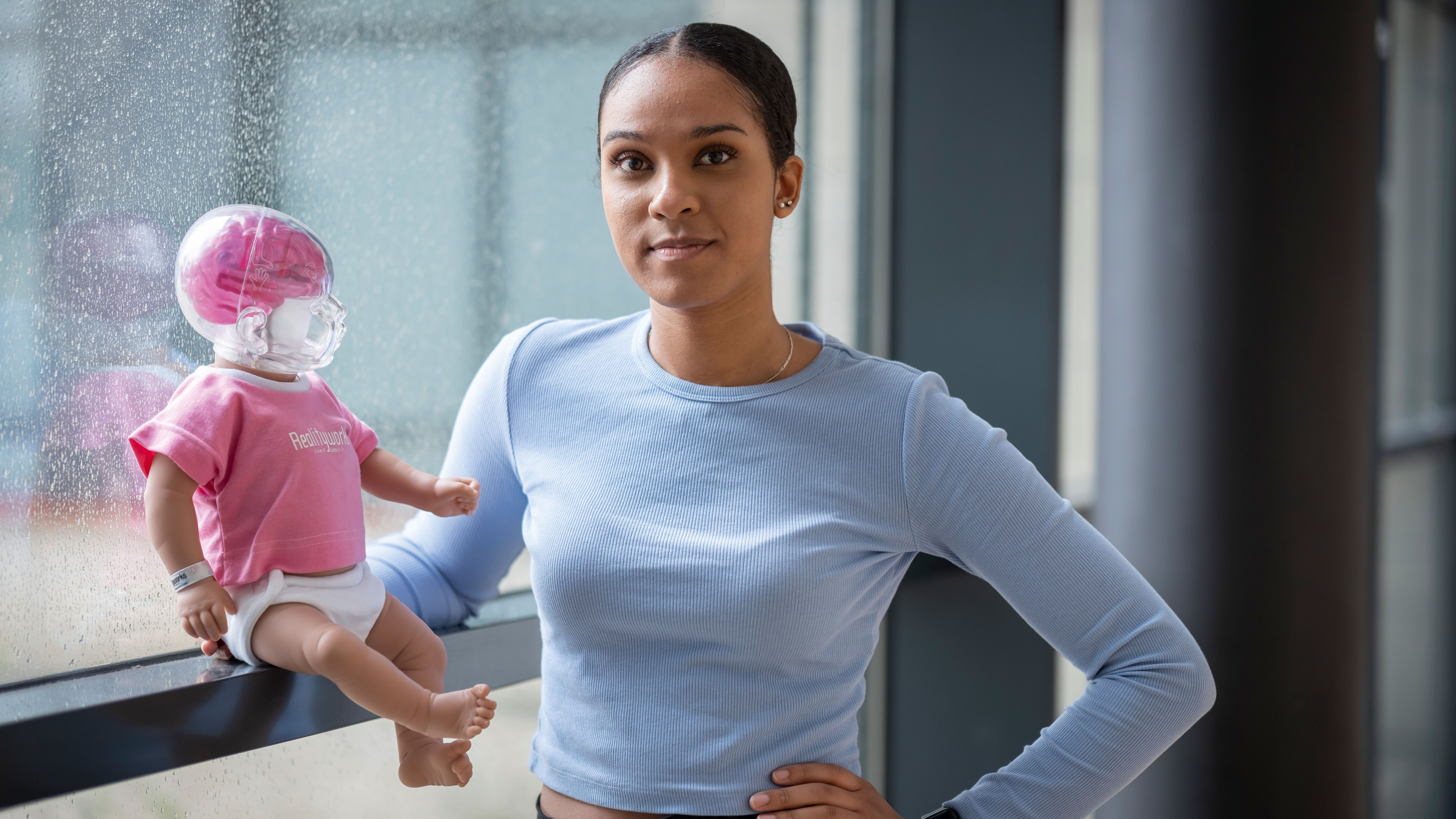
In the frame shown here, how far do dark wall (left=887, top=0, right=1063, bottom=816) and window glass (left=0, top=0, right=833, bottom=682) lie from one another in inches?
31.0

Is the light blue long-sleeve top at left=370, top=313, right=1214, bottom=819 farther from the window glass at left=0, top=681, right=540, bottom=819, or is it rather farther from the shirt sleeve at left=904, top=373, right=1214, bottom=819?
the window glass at left=0, top=681, right=540, bottom=819

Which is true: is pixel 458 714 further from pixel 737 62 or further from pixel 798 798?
pixel 737 62

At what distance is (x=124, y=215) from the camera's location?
3.54 ft

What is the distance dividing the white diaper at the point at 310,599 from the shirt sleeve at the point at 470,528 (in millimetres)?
208

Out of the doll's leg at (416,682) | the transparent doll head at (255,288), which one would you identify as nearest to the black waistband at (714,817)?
the doll's leg at (416,682)

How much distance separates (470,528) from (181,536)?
0.45m

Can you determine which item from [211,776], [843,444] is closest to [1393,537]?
[843,444]

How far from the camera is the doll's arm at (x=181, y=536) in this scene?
0.85 meters

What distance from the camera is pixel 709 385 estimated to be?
3.84 feet

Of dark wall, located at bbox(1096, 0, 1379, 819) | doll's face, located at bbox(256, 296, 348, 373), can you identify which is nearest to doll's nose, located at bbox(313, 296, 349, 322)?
doll's face, located at bbox(256, 296, 348, 373)

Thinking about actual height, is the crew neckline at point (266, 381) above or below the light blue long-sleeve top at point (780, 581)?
above

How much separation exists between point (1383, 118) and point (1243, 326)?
535 mm

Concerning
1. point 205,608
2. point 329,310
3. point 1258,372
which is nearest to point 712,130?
point 329,310

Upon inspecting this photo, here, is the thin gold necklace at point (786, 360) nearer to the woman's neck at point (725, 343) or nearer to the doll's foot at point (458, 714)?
the woman's neck at point (725, 343)
